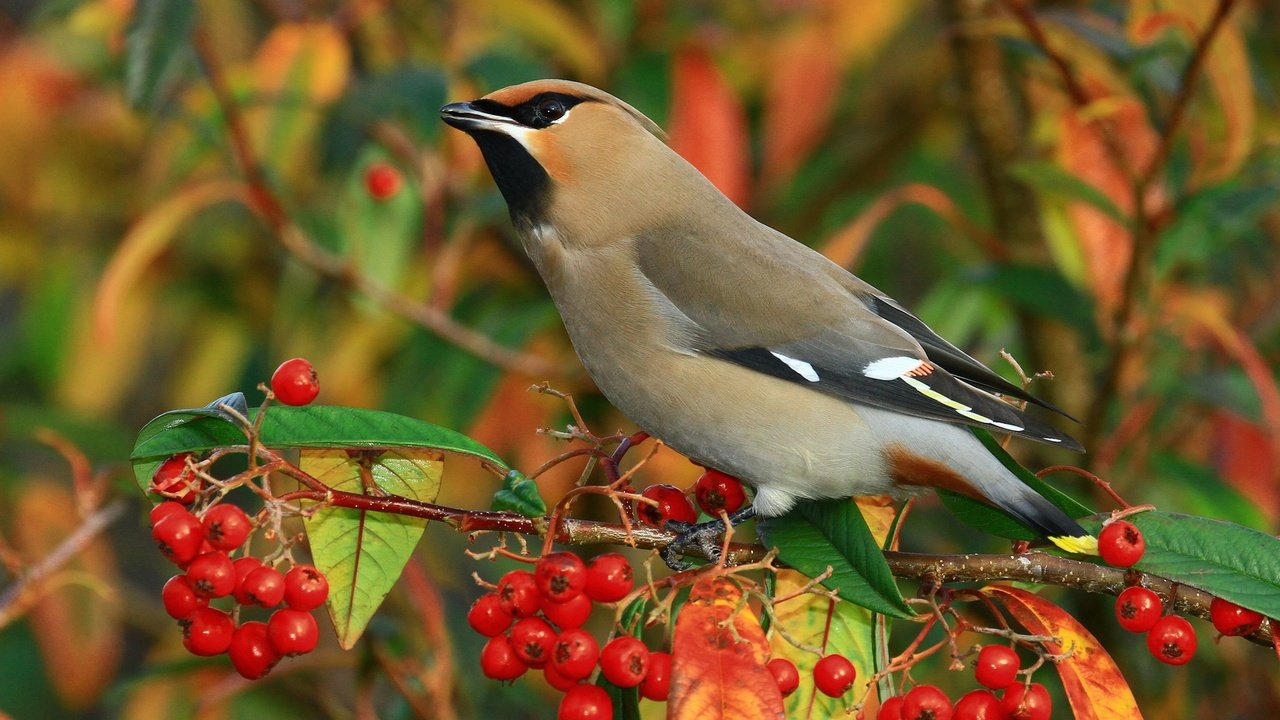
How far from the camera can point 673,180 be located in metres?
2.54

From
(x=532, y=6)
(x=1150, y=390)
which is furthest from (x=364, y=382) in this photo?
(x=1150, y=390)

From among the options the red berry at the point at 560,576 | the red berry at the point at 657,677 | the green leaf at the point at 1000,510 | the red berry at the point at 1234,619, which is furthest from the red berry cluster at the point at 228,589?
the red berry at the point at 1234,619

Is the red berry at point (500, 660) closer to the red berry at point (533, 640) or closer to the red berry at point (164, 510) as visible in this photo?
the red berry at point (533, 640)

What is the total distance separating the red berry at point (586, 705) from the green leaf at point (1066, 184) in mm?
1398

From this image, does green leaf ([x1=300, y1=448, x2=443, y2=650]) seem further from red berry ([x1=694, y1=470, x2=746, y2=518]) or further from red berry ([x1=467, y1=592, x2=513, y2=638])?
red berry ([x1=694, y1=470, x2=746, y2=518])

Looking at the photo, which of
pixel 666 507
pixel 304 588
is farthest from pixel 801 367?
pixel 304 588

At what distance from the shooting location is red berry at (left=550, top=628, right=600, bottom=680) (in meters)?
1.73

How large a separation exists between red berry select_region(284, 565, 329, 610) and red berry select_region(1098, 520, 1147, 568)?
943 millimetres

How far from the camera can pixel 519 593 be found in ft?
5.80

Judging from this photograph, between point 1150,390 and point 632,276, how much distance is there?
3.94 feet

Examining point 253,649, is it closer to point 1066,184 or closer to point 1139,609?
point 1139,609

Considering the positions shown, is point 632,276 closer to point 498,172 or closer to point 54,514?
→ point 498,172

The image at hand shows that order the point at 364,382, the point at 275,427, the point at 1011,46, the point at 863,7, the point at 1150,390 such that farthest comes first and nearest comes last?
the point at 364,382 < the point at 863,7 < the point at 1150,390 < the point at 1011,46 < the point at 275,427

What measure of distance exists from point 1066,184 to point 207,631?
5.57 feet
